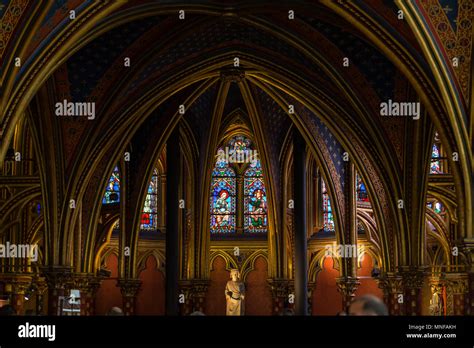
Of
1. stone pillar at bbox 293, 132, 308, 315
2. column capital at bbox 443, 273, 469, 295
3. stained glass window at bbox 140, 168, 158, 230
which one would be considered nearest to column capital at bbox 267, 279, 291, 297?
stone pillar at bbox 293, 132, 308, 315

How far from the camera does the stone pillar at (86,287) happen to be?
1017 inches

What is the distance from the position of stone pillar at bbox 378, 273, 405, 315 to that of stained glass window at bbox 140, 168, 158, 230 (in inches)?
481

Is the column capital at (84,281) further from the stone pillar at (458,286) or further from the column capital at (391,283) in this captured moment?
the stone pillar at (458,286)

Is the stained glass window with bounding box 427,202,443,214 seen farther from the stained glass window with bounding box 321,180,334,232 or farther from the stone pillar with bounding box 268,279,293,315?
the stone pillar with bounding box 268,279,293,315

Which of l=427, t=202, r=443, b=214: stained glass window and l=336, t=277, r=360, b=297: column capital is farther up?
l=427, t=202, r=443, b=214: stained glass window

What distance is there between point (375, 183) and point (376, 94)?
3.52 m

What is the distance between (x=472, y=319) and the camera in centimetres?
249

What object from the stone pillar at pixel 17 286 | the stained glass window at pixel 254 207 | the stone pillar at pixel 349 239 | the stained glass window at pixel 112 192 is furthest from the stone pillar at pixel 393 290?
the stained glass window at pixel 112 192

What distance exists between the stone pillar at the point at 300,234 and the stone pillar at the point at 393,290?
3.00 meters

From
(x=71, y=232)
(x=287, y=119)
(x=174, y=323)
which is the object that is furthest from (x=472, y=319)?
(x=287, y=119)

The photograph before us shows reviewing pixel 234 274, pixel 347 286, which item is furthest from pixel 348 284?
pixel 234 274

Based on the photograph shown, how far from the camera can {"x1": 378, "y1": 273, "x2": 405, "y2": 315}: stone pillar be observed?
23.5m

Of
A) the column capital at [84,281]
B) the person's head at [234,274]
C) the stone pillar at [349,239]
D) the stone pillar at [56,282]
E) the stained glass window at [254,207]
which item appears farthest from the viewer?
the stained glass window at [254,207]

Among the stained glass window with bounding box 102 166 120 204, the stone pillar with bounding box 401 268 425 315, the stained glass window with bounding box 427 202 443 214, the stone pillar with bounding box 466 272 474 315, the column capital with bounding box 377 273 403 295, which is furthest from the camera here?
the stained glass window with bounding box 427 202 443 214
